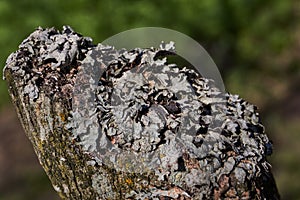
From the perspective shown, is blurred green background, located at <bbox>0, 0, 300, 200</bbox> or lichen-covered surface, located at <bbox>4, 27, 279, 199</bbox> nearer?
lichen-covered surface, located at <bbox>4, 27, 279, 199</bbox>

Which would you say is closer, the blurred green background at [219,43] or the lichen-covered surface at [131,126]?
the lichen-covered surface at [131,126]

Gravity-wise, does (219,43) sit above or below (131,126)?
above

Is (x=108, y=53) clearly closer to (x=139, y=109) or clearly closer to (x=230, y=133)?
(x=139, y=109)

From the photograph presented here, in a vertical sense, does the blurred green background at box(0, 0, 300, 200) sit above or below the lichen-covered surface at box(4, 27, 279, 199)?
above

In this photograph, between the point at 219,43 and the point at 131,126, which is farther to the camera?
the point at 219,43

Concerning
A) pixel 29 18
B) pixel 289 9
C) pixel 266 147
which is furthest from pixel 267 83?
pixel 266 147

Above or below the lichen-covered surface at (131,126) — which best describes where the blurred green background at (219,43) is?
above
